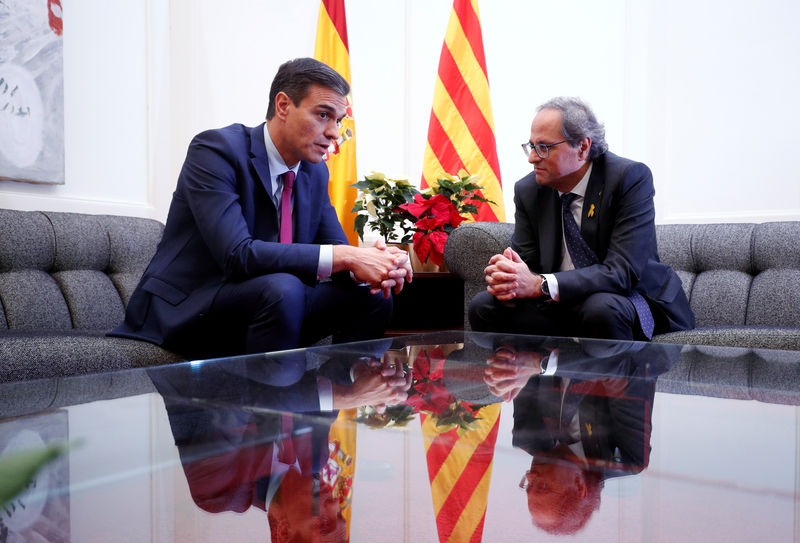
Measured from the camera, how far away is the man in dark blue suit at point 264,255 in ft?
5.96

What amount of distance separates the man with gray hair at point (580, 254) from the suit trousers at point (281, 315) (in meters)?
0.43

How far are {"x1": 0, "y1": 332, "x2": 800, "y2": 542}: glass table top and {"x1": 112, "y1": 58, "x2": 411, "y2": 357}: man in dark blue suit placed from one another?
666 millimetres

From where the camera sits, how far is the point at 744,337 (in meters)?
1.94

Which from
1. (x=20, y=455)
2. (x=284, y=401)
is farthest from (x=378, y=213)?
(x=20, y=455)

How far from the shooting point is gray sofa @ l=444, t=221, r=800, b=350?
7.75 feet

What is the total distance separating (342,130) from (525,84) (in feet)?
3.29

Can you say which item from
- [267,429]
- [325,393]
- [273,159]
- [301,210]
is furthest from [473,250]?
[267,429]

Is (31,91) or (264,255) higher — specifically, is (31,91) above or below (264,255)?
above

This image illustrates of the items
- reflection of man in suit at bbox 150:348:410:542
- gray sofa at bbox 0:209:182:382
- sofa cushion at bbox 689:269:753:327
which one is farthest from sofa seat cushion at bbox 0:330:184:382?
sofa cushion at bbox 689:269:753:327

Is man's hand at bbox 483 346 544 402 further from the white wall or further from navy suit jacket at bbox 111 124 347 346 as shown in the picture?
the white wall

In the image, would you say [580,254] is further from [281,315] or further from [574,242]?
[281,315]

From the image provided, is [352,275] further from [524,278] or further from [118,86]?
[118,86]

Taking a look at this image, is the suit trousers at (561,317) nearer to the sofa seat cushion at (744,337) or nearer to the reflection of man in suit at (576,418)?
the sofa seat cushion at (744,337)

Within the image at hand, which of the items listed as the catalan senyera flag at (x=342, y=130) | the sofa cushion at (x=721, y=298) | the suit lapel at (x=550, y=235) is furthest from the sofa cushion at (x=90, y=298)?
the sofa cushion at (x=721, y=298)
